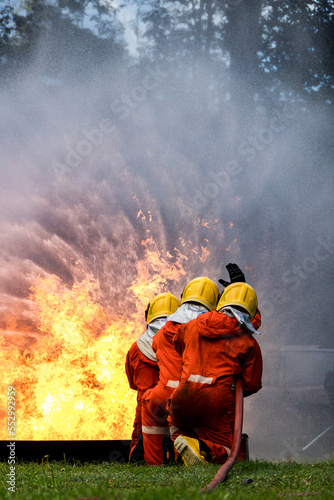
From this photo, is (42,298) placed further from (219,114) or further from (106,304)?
(219,114)

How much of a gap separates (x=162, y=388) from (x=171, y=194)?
9.98 m

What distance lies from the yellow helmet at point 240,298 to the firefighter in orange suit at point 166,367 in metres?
0.46

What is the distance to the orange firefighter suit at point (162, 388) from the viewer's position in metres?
4.83

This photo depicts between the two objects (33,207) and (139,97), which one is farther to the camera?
(139,97)

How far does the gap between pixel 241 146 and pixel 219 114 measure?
131cm

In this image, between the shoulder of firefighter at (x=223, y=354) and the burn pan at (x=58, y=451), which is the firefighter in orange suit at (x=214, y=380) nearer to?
the shoulder of firefighter at (x=223, y=354)

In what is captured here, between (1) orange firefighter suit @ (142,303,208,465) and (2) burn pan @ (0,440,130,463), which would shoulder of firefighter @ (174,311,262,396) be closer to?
(1) orange firefighter suit @ (142,303,208,465)

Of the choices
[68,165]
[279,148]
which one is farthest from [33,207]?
[279,148]

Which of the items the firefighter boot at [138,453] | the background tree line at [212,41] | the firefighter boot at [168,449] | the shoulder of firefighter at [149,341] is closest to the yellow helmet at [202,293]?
the shoulder of firefighter at [149,341]

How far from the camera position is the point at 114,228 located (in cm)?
1310

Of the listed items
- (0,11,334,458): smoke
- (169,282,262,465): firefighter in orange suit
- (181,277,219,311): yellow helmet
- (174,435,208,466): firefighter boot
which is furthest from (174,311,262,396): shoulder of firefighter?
(0,11,334,458): smoke

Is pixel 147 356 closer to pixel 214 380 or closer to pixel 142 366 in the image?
pixel 142 366

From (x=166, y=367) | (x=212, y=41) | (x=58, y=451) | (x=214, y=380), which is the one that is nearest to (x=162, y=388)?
(x=166, y=367)

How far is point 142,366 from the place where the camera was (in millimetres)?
5742
